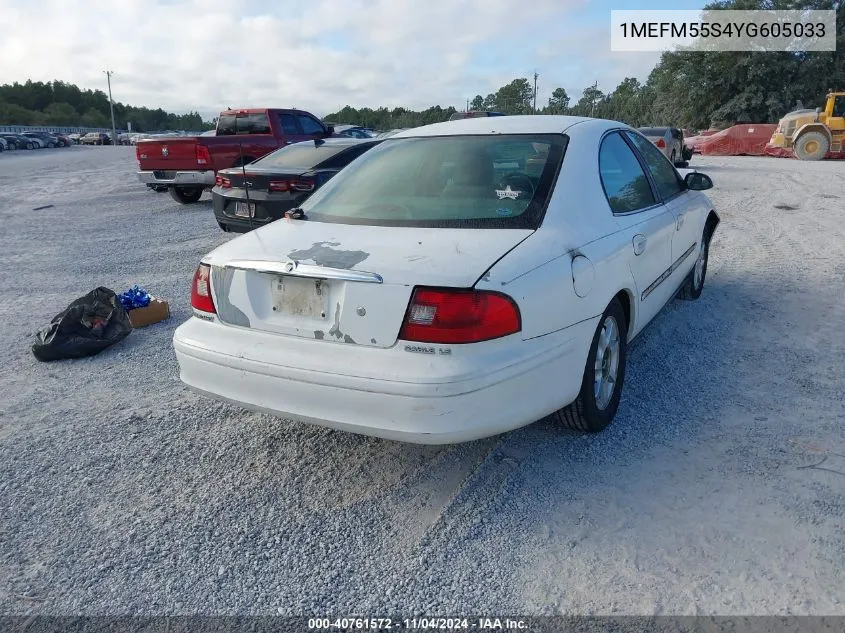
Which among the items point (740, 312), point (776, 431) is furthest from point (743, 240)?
point (776, 431)

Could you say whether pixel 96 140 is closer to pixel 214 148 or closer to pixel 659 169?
pixel 214 148

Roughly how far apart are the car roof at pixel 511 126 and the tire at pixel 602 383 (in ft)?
3.37

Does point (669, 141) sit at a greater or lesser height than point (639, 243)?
greater

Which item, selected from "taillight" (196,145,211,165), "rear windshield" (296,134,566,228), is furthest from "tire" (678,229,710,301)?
"taillight" (196,145,211,165)

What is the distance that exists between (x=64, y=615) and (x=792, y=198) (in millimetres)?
12226

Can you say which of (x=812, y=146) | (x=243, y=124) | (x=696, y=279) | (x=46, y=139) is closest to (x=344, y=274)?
(x=696, y=279)

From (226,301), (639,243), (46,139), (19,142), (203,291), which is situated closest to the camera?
(226,301)

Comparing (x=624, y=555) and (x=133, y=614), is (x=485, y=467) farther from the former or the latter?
(x=133, y=614)

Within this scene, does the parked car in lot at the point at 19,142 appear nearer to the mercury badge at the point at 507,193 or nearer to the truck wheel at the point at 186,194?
the truck wheel at the point at 186,194

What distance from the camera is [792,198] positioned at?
11.5m

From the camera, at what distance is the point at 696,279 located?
18.5ft

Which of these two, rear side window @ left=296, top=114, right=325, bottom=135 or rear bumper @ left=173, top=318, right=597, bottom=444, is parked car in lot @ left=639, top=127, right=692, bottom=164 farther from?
rear bumper @ left=173, top=318, right=597, bottom=444

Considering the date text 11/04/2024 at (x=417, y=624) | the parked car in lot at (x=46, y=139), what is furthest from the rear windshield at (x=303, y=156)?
the parked car in lot at (x=46, y=139)

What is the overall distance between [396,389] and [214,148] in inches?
411
